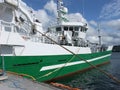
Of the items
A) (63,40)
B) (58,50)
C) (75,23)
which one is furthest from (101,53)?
(58,50)

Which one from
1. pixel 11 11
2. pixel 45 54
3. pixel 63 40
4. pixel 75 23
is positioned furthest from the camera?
pixel 75 23

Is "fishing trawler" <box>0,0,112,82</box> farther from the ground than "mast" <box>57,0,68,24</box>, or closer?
closer

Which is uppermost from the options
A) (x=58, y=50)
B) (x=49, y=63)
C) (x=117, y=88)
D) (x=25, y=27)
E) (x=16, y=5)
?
(x=16, y=5)

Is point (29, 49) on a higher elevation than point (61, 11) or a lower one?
lower

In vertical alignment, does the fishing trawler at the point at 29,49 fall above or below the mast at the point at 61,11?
below

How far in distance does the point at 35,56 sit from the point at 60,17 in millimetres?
12468

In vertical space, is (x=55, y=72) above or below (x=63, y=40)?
below

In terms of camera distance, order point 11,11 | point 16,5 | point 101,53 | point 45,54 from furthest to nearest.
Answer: point 101,53
point 45,54
point 11,11
point 16,5

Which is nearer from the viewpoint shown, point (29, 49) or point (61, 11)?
point (29, 49)

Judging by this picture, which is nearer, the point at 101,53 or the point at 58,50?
the point at 58,50

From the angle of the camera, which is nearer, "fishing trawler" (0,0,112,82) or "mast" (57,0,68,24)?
Answer: "fishing trawler" (0,0,112,82)

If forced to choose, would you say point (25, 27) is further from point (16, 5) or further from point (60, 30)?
point (60, 30)

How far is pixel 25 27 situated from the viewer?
14719 mm

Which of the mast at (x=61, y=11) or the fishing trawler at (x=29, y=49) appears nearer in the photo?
the fishing trawler at (x=29, y=49)
